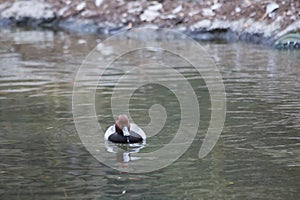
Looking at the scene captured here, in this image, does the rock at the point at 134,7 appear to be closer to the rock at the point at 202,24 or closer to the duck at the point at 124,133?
the rock at the point at 202,24

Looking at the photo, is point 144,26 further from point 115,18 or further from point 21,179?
point 21,179

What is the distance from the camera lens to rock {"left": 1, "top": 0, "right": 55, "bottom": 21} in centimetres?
2369

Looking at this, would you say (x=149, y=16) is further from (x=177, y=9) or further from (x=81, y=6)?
(x=81, y=6)

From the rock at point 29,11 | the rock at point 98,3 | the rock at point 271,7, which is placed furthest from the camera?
the rock at point 29,11

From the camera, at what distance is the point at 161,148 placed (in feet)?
28.6

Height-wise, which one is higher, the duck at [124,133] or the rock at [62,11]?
the rock at [62,11]

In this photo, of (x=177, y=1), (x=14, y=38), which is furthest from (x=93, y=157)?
(x=177, y=1)

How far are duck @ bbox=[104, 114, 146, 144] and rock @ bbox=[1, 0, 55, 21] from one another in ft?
49.6

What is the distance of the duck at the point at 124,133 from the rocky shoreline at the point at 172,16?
10248 millimetres

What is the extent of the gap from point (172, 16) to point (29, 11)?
212 inches

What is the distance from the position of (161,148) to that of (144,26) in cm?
1292

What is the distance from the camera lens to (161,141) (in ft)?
29.7

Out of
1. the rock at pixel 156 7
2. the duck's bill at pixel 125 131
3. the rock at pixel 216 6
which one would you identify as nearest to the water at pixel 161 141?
the duck's bill at pixel 125 131

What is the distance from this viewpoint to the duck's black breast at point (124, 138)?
892cm
